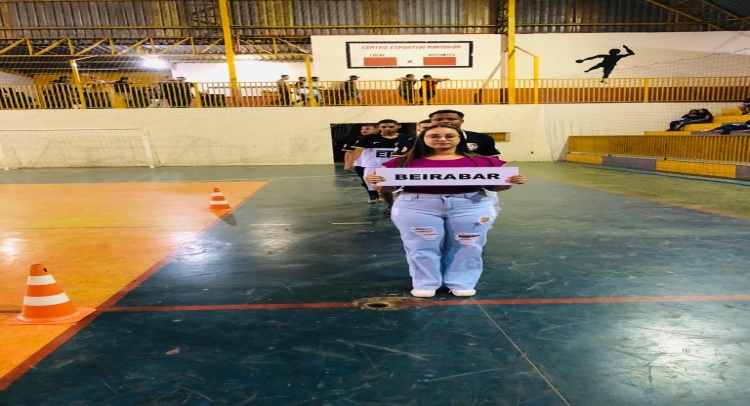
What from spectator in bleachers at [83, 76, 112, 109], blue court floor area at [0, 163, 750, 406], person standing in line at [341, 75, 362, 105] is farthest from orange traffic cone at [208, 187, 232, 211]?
spectator in bleachers at [83, 76, 112, 109]

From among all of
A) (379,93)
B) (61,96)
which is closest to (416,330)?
(379,93)

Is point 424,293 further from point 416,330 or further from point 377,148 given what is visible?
point 377,148

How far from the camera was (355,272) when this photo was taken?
12.1ft

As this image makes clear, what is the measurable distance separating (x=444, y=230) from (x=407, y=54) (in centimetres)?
1641

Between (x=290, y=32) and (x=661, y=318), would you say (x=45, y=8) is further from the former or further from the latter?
(x=661, y=318)

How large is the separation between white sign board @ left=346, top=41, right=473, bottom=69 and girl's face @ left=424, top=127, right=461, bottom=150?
16106 millimetres

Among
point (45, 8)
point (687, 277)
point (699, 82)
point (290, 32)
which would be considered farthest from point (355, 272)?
point (45, 8)

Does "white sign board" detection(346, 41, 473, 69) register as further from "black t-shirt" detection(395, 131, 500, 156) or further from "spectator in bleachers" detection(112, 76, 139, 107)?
"black t-shirt" detection(395, 131, 500, 156)

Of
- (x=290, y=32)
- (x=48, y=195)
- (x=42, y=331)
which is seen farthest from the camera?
(x=290, y=32)

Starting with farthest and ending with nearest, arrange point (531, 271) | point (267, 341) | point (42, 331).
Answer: point (531, 271) < point (42, 331) < point (267, 341)

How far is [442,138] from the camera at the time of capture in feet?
9.30

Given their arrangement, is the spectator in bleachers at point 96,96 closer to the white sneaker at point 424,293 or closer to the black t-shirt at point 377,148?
the black t-shirt at point 377,148

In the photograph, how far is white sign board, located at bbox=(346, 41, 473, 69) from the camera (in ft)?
58.3

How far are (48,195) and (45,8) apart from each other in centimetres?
1581
